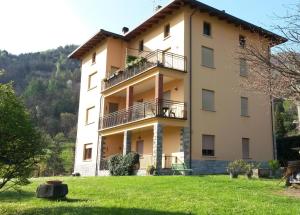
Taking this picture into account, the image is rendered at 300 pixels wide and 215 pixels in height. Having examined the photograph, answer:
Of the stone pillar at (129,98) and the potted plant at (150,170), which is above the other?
the stone pillar at (129,98)

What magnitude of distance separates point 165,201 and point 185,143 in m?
12.0

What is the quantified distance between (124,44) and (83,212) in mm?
23104

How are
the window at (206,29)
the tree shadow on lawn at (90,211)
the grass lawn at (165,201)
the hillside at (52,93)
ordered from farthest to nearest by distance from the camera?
Result: the hillside at (52,93) → the window at (206,29) → the grass lawn at (165,201) → the tree shadow on lawn at (90,211)

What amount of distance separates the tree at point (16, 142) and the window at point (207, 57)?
16.4 meters

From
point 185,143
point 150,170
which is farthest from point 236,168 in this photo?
point 150,170

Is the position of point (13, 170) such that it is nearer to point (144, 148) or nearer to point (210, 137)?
point (210, 137)

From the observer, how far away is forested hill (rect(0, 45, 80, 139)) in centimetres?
7425

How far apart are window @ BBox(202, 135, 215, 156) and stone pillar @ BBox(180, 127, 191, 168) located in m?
1.30

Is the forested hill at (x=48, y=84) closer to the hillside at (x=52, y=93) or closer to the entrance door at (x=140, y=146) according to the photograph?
the hillside at (x=52, y=93)

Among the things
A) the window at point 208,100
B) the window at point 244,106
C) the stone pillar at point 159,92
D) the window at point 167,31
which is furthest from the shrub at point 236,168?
the window at point 167,31

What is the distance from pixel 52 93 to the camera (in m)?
82.8

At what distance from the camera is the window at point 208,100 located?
936 inches

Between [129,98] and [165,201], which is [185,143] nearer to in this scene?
[129,98]

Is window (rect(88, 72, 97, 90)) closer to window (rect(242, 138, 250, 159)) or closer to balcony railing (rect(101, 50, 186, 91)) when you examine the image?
balcony railing (rect(101, 50, 186, 91))
